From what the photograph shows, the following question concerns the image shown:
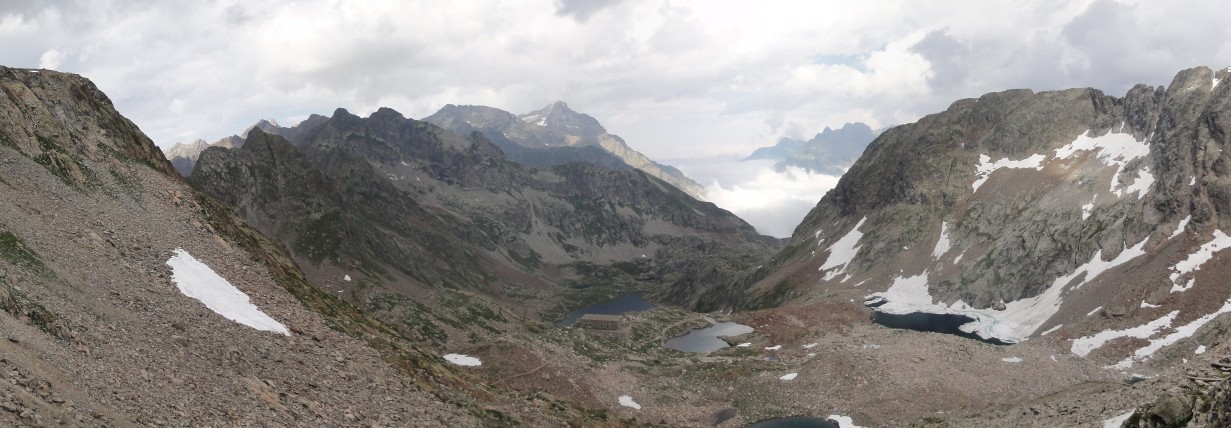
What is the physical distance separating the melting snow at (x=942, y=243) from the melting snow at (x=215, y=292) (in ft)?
492

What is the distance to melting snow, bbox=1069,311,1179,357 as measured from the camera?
290 feet

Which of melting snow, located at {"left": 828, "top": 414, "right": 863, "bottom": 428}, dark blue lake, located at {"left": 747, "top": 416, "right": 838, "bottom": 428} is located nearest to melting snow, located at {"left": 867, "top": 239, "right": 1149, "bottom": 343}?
melting snow, located at {"left": 828, "top": 414, "right": 863, "bottom": 428}

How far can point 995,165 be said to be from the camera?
176125mm

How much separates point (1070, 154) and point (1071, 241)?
140 feet

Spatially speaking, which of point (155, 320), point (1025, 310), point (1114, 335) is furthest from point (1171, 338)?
point (155, 320)

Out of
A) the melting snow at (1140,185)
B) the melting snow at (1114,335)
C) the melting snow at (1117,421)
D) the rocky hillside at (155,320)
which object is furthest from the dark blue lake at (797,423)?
the melting snow at (1140,185)

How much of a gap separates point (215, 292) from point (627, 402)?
145 ft

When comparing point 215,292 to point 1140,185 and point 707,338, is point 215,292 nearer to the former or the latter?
point 707,338

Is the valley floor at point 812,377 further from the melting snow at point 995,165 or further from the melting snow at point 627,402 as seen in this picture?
the melting snow at point 995,165

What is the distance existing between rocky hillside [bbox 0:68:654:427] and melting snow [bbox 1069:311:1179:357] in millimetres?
70829

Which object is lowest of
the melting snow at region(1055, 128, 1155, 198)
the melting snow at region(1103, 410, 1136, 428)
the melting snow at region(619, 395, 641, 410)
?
the melting snow at region(619, 395, 641, 410)

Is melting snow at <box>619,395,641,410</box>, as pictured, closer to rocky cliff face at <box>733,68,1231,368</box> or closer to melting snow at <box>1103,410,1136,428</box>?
melting snow at <box>1103,410,1136,428</box>

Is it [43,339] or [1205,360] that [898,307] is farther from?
[43,339]

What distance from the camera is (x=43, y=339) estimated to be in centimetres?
2753
